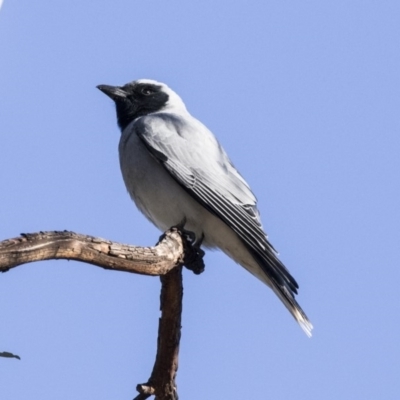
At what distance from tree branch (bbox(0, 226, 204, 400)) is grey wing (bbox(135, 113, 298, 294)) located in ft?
3.66

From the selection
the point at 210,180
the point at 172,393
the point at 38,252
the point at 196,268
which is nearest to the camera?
the point at 38,252

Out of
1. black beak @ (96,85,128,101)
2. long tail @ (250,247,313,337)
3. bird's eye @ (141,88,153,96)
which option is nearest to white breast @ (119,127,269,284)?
long tail @ (250,247,313,337)

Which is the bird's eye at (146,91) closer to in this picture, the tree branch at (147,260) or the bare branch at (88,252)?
the tree branch at (147,260)

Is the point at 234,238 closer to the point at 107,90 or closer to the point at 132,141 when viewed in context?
the point at 132,141

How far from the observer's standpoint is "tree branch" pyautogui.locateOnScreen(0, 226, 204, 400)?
12.0ft

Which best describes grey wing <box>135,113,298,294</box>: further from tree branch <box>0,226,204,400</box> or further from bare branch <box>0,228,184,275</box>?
bare branch <box>0,228,184,275</box>

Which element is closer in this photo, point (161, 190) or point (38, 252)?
point (38, 252)

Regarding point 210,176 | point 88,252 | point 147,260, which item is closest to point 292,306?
point 210,176

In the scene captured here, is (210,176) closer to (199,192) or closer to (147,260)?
(199,192)

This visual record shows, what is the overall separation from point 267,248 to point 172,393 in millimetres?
2323

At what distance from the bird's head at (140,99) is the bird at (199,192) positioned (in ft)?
2.01

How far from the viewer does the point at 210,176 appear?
7.45 meters

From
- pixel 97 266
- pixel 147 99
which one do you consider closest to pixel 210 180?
pixel 147 99

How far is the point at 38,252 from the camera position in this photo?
146 inches
